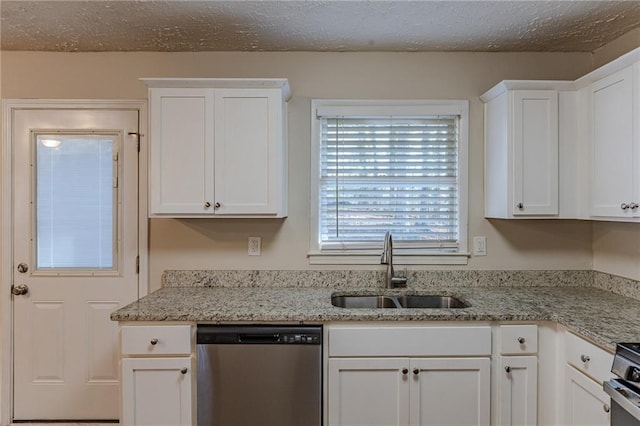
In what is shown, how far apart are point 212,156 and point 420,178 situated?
50.8 inches

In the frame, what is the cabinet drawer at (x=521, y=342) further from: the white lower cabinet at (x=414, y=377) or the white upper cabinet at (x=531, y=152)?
the white upper cabinet at (x=531, y=152)

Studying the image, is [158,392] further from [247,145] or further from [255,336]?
[247,145]

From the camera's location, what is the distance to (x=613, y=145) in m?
1.97

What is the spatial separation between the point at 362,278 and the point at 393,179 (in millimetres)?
664

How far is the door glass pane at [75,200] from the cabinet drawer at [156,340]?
0.81m

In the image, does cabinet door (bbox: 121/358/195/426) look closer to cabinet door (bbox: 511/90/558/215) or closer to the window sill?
the window sill

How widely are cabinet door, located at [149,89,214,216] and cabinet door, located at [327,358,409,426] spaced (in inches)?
44.5

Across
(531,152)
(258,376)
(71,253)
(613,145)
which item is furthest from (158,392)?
(613,145)

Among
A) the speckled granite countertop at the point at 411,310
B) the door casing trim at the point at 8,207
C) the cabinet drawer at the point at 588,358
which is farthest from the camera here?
the door casing trim at the point at 8,207

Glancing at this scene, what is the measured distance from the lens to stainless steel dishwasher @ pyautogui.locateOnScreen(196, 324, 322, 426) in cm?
184

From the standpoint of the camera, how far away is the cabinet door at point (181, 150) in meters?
2.15

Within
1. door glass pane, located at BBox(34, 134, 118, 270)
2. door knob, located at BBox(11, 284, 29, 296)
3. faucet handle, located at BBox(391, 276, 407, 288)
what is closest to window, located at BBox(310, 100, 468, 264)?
faucet handle, located at BBox(391, 276, 407, 288)

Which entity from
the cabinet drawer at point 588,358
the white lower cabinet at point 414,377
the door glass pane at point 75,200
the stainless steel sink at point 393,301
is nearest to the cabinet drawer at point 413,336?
the white lower cabinet at point 414,377

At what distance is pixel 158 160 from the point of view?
216 cm
